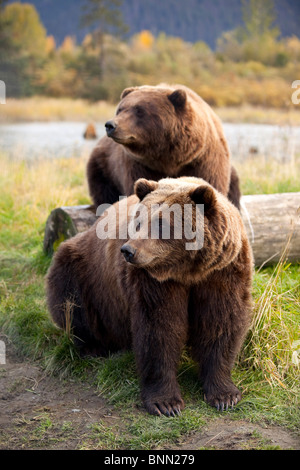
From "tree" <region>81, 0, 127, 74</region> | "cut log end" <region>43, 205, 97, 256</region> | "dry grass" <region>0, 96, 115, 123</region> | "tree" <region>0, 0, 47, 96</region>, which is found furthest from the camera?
"tree" <region>81, 0, 127, 74</region>

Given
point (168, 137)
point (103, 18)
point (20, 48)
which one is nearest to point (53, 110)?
point (20, 48)

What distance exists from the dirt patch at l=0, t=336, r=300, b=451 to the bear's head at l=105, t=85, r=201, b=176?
236 centimetres

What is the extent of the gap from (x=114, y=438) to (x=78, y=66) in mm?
35980

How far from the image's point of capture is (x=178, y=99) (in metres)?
5.81

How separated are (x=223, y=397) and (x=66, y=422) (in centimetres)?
111

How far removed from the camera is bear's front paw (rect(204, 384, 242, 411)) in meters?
4.12

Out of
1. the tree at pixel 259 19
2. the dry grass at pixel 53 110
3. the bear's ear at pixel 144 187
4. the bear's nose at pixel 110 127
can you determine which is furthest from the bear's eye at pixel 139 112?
the tree at pixel 259 19

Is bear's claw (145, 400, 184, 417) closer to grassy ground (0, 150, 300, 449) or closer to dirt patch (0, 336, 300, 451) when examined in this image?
grassy ground (0, 150, 300, 449)

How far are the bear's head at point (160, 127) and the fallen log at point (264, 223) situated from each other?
1010mm

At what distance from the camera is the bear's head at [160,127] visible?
5.77 metres

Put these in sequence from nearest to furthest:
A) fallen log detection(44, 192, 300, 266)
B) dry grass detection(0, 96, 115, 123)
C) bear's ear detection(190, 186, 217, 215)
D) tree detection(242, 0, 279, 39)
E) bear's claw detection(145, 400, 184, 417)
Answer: bear's ear detection(190, 186, 217, 215)
bear's claw detection(145, 400, 184, 417)
fallen log detection(44, 192, 300, 266)
dry grass detection(0, 96, 115, 123)
tree detection(242, 0, 279, 39)

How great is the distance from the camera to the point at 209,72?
41.3 metres

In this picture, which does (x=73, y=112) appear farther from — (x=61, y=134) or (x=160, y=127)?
(x=160, y=127)

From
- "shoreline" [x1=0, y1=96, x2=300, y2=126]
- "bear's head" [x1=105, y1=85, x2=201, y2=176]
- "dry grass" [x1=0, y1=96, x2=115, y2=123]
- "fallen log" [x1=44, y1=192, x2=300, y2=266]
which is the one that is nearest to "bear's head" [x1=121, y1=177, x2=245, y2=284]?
"bear's head" [x1=105, y1=85, x2=201, y2=176]
